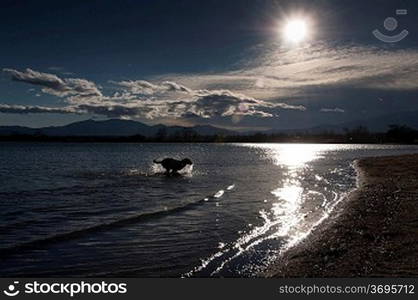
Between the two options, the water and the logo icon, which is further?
the water

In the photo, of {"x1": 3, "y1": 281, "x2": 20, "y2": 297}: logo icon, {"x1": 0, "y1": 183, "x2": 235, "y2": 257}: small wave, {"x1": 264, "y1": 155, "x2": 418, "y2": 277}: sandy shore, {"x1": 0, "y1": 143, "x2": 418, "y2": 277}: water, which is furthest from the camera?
{"x1": 0, "y1": 183, "x2": 235, "y2": 257}: small wave

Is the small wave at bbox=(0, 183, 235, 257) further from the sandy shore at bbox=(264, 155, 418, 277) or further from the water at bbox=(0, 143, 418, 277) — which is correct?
the sandy shore at bbox=(264, 155, 418, 277)

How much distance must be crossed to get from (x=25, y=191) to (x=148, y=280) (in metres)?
23.2

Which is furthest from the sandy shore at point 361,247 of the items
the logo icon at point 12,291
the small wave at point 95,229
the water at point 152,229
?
the small wave at point 95,229

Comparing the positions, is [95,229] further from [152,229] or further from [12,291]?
[12,291]

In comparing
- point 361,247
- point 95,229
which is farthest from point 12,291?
point 361,247

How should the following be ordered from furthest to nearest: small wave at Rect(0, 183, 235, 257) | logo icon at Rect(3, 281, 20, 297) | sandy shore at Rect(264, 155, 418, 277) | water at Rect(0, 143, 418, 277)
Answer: small wave at Rect(0, 183, 235, 257) < water at Rect(0, 143, 418, 277) < sandy shore at Rect(264, 155, 418, 277) < logo icon at Rect(3, 281, 20, 297)

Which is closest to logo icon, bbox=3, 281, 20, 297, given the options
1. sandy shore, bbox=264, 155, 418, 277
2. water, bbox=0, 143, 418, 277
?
water, bbox=0, 143, 418, 277

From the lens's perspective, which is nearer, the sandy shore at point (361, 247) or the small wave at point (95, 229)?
the sandy shore at point (361, 247)

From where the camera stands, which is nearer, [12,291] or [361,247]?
[12,291]

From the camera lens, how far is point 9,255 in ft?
39.7

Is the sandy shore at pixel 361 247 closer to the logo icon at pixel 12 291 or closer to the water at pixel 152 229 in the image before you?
the water at pixel 152 229

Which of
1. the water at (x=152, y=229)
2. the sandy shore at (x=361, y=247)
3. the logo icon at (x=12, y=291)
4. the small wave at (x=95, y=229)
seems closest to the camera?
the logo icon at (x=12, y=291)

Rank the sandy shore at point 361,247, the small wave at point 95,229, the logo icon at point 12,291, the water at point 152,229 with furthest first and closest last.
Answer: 1. the small wave at point 95,229
2. the water at point 152,229
3. the sandy shore at point 361,247
4. the logo icon at point 12,291
